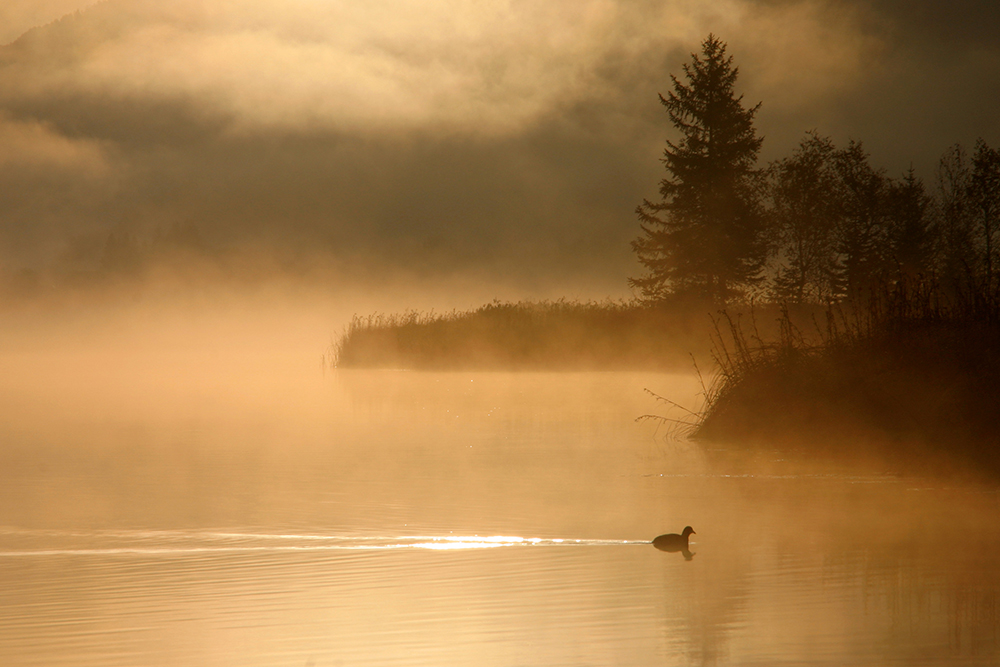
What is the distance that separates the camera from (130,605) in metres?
4.10

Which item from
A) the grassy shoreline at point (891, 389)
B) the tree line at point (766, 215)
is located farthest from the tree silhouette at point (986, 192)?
the grassy shoreline at point (891, 389)

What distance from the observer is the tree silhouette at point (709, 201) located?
34.1m

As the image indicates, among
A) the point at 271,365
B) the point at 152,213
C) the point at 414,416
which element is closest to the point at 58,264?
the point at 152,213

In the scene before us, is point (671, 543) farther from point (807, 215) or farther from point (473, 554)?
point (807, 215)

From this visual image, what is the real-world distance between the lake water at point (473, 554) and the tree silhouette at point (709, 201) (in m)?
24.3

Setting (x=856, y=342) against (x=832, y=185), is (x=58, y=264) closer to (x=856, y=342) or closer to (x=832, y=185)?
(x=832, y=185)

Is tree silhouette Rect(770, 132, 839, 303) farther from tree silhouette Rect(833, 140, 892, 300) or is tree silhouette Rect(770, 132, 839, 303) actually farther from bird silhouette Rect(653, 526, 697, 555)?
bird silhouette Rect(653, 526, 697, 555)

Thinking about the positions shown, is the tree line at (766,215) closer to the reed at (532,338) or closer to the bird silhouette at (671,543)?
the reed at (532,338)

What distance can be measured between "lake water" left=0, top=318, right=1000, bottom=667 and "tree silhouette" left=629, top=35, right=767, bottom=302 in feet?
79.7

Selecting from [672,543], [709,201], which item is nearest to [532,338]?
[709,201]

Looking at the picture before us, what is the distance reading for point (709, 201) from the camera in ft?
112

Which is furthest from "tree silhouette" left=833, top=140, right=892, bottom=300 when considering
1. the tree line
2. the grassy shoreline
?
the grassy shoreline

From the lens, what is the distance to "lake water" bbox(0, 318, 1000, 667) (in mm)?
3613

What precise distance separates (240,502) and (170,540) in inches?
49.4
